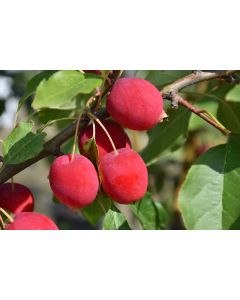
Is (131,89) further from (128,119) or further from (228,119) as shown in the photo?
(228,119)

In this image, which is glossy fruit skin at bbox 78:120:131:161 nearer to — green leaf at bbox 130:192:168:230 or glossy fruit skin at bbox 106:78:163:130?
glossy fruit skin at bbox 106:78:163:130

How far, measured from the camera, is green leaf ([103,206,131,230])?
1.05 metres

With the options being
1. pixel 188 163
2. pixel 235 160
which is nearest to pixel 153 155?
pixel 235 160

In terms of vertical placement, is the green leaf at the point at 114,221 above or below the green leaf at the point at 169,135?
above

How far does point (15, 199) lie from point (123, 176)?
0.70 feet

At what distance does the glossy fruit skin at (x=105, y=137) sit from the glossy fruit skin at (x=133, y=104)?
0.06 meters

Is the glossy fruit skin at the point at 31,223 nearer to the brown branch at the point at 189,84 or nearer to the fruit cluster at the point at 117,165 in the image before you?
the fruit cluster at the point at 117,165

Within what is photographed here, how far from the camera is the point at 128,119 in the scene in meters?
0.91

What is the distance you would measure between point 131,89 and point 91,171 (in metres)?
0.15

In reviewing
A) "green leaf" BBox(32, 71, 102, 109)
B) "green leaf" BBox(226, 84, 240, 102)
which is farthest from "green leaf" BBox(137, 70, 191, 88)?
"green leaf" BBox(32, 71, 102, 109)

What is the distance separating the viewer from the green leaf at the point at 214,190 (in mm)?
1082

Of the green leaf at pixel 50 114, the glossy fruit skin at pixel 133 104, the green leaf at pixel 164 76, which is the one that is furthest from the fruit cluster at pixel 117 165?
the green leaf at pixel 164 76

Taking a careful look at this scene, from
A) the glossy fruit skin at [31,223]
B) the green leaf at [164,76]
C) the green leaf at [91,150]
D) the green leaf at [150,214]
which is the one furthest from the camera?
the green leaf at [164,76]

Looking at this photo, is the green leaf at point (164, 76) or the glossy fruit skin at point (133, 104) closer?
the glossy fruit skin at point (133, 104)
